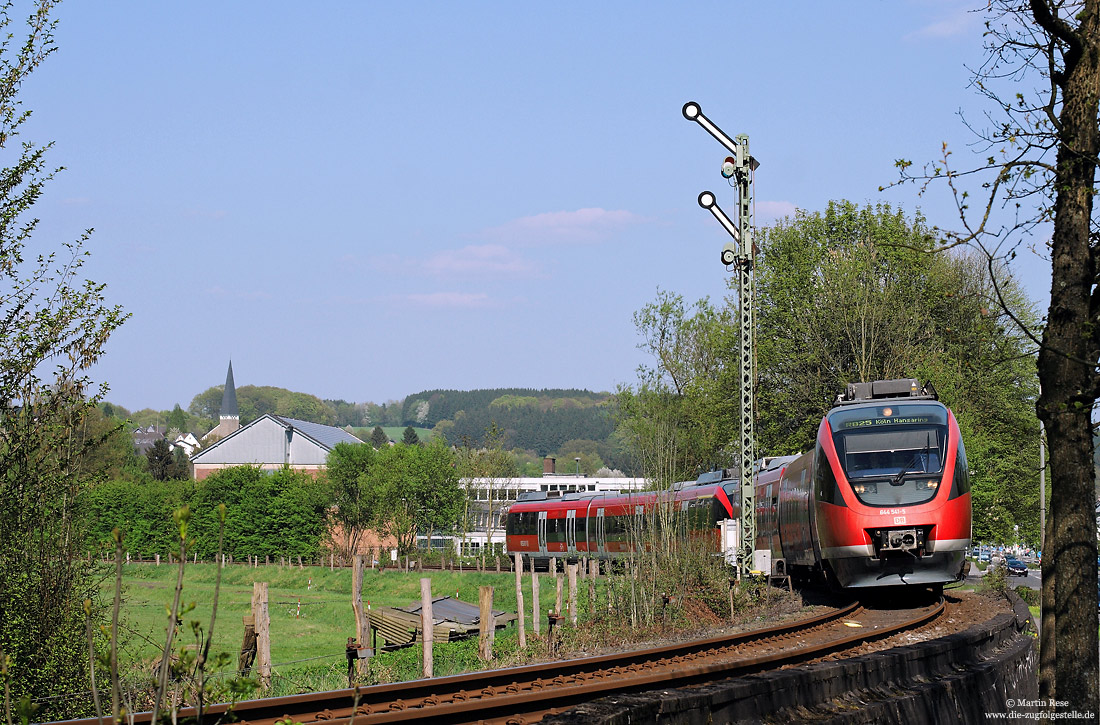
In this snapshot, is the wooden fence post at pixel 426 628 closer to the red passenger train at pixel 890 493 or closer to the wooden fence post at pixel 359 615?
the wooden fence post at pixel 359 615

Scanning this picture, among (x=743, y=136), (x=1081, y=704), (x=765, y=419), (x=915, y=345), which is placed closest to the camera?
(x=1081, y=704)

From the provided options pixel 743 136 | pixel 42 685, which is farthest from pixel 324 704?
pixel 743 136

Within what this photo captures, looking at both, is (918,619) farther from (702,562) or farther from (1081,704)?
(1081,704)

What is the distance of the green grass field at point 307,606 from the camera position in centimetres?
2419

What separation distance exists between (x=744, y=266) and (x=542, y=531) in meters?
32.4

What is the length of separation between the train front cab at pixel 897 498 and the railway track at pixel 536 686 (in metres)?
2.22

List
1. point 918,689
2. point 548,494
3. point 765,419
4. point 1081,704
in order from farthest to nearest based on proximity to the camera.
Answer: point 548,494 < point 765,419 < point 918,689 < point 1081,704

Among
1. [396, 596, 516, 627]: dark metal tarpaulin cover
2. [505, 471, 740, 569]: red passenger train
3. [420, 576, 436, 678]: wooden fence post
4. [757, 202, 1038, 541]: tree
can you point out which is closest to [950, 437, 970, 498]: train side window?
[420, 576, 436, 678]: wooden fence post

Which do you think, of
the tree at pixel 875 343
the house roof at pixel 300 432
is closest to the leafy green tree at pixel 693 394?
the tree at pixel 875 343


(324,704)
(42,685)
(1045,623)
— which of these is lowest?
(42,685)

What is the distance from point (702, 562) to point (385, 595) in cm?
3740

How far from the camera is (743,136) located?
2019 centimetres

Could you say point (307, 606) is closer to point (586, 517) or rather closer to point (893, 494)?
point (586, 517)

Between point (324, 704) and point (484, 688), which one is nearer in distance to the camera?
point (324, 704)
